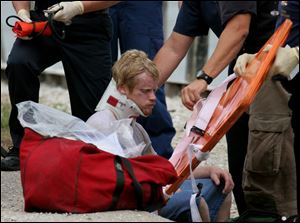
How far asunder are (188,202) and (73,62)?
4.80ft

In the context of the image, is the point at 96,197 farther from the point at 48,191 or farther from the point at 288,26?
the point at 288,26

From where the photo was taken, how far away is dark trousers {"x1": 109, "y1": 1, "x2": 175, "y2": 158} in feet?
19.0

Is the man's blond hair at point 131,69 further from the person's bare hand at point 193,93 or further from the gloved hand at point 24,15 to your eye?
the gloved hand at point 24,15

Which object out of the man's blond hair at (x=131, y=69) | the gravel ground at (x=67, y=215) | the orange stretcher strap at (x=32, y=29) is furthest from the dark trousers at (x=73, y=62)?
the man's blond hair at (x=131, y=69)

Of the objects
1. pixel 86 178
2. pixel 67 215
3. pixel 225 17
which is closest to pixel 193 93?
pixel 225 17

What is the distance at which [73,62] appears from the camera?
510cm

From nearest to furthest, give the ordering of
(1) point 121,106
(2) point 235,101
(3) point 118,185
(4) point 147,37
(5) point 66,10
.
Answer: (3) point 118,185, (2) point 235,101, (1) point 121,106, (5) point 66,10, (4) point 147,37

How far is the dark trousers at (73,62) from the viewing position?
16.3 feet

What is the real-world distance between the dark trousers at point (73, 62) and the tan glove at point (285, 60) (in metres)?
1.80

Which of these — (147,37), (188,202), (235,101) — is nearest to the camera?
(235,101)

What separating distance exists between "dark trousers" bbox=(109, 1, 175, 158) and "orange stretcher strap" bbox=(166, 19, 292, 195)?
186 cm

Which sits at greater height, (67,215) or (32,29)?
(32,29)

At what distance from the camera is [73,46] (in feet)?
16.7

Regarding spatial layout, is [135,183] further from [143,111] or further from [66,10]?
[66,10]
